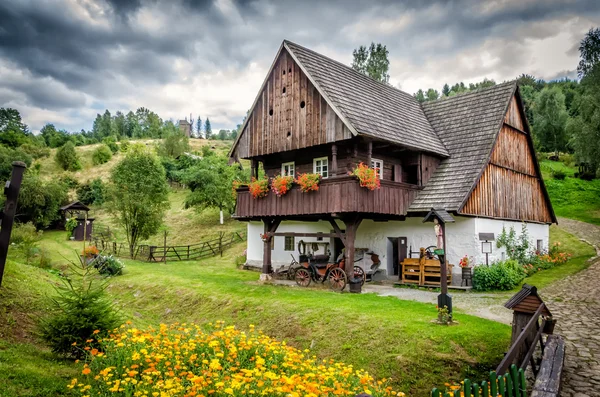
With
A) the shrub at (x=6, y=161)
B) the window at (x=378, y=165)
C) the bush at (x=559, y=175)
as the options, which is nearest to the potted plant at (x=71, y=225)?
the shrub at (x=6, y=161)

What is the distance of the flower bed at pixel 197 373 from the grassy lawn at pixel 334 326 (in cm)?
66

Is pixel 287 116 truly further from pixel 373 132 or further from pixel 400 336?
pixel 400 336

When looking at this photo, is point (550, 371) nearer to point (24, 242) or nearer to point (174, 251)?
point (24, 242)

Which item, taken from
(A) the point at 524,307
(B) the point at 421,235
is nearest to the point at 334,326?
(A) the point at 524,307

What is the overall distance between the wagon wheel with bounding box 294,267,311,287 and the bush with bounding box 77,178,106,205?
154 feet

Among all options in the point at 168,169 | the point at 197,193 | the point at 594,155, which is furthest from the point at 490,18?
the point at 168,169

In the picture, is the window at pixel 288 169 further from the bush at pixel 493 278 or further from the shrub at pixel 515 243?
the shrub at pixel 515 243

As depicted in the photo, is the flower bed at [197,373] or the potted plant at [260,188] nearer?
the flower bed at [197,373]

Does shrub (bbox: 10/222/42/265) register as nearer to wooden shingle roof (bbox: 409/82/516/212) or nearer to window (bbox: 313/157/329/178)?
window (bbox: 313/157/329/178)

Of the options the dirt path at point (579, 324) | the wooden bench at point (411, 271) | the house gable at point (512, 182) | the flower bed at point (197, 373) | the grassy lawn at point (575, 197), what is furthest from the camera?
the grassy lawn at point (575, 197)

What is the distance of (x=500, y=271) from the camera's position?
16625 mm

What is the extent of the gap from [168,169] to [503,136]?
53.7 m

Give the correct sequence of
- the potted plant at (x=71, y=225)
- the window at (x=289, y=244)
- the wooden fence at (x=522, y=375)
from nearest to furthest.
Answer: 1. the wooden fence at (x=522, y=375)
2. the window at (x=289, y=244)
3. the potted plant at (x=71, y=225)

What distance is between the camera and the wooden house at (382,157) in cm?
1678
